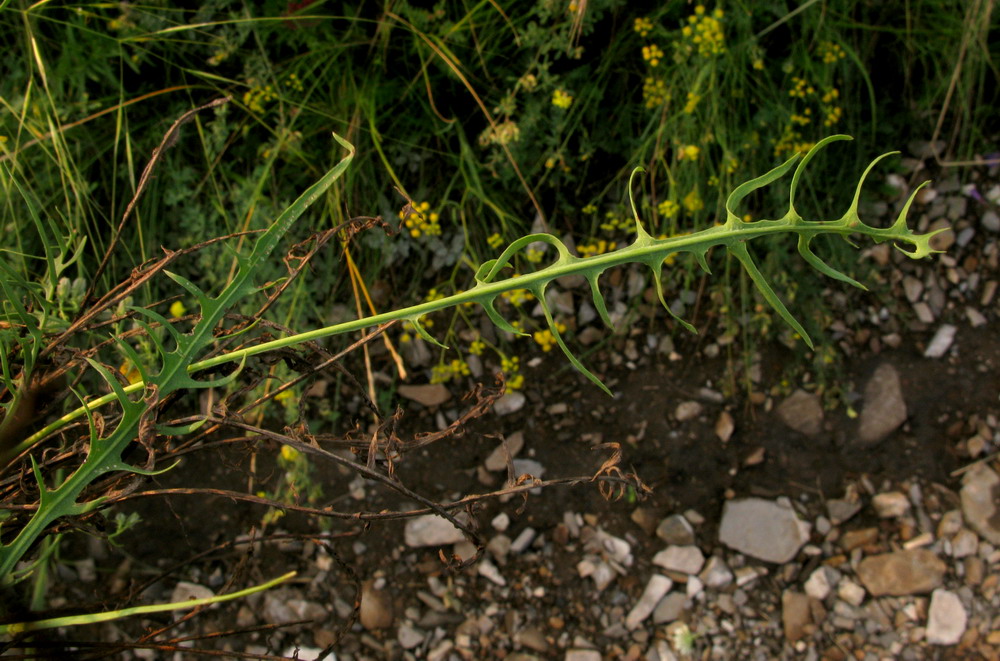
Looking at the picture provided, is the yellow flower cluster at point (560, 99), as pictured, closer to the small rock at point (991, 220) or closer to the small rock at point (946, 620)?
the small rock at point (991, 220)

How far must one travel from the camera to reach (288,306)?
1.64 metres

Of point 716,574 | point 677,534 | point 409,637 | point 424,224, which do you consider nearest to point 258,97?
point 424,224

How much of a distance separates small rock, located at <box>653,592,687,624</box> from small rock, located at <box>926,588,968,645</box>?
556 mm

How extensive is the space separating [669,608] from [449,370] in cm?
75

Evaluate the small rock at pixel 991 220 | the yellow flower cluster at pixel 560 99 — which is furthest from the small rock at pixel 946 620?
the yellow flower cluster at pixel 560 99

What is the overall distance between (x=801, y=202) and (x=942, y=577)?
36.5 inches

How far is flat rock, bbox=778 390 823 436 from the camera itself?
6.03 feet

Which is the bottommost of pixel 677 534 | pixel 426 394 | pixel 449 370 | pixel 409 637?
pixel 409 637

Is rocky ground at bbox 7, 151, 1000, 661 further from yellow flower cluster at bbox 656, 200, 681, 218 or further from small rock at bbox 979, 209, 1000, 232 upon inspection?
yellow flower cluster at bbox 656, 200, 681, 218

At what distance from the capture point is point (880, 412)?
183 centimetres

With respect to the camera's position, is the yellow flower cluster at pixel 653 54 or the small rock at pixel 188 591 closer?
the yellow flower cluster at pixel 653 54

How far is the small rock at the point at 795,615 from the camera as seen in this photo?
173 centimetres

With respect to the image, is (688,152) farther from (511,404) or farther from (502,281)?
(502,281)

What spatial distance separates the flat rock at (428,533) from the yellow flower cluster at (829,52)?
1.33m
